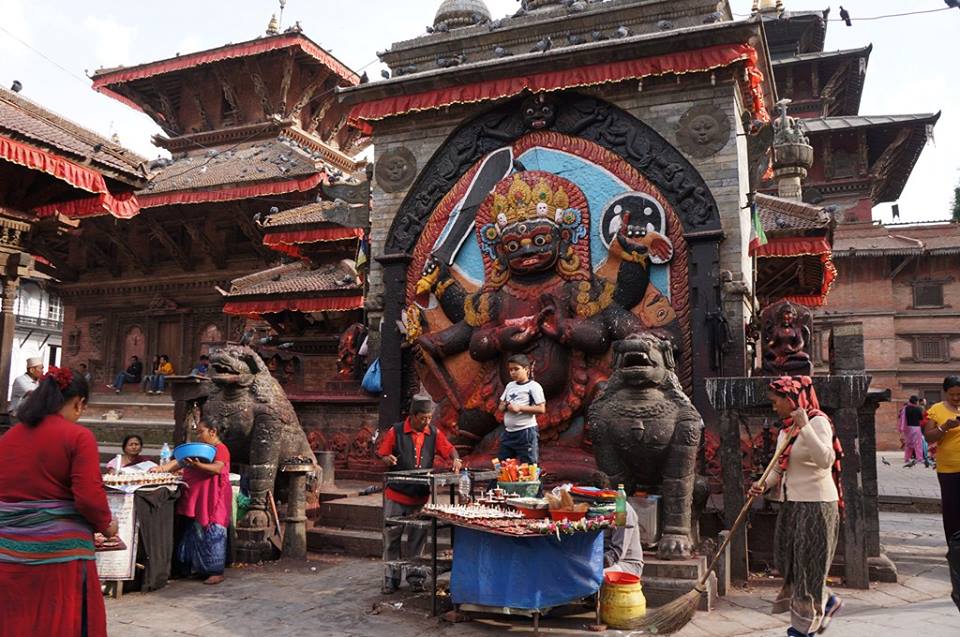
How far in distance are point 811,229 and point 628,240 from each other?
5.48m

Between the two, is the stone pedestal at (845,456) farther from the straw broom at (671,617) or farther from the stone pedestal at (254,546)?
the stone pedestal at (254,546)

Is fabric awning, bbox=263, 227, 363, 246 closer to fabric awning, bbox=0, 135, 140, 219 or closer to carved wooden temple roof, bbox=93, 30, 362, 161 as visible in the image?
fabric awning, bbox=0, 135, 140, 219

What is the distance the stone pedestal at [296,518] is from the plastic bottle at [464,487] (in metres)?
2.36

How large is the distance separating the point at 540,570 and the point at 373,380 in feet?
21.5

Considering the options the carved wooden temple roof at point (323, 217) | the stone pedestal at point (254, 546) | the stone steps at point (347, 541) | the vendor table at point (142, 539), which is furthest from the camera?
the carved wooden temple roof at point (323, 217)

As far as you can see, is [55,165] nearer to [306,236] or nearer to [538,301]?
[306,236]

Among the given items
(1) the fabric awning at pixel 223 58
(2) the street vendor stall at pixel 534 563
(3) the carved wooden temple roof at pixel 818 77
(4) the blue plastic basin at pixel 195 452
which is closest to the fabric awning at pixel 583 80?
(4) the blue plastic basin at pixel 195 452

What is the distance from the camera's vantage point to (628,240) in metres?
9.52

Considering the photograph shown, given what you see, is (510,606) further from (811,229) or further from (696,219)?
(811,229)

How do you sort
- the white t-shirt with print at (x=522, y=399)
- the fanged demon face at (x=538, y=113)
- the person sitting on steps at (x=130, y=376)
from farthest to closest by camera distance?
1. the person sitting on steps at (x=130, y=376)
2. the fanged demon face at (x=538, y=113)
3. the white t-shirt with print at (x=522, y=399)

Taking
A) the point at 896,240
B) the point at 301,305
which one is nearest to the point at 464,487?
the point at 301,305

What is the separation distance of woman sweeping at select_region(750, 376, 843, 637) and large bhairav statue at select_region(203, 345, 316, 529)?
5.53m

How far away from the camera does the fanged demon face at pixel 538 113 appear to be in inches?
411

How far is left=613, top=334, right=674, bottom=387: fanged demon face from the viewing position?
22.4 ft
